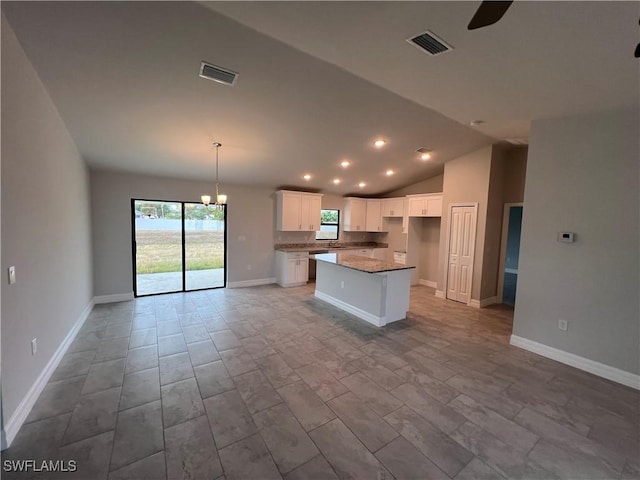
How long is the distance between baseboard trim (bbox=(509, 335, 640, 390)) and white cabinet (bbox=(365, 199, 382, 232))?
4.86 metres

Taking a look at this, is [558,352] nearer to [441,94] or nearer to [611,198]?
[611,198]

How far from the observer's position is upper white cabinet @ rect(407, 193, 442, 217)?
6.11m

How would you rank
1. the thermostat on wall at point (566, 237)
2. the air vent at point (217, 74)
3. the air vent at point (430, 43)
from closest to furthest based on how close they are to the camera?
the air vent at point (430, 43), the air vent at point (217, 74), the thermostat on wall at point (566, 237)

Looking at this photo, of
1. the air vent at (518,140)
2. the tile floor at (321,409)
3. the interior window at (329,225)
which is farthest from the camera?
the interior window at (329,225)

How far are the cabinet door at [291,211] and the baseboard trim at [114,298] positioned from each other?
11.5 ft

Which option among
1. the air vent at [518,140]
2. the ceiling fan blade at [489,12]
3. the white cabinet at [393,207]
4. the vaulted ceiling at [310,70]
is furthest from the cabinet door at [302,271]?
the ceiling fan blade at [489,12]

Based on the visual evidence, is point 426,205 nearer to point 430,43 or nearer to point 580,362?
point 580,362

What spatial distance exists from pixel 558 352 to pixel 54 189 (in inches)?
240

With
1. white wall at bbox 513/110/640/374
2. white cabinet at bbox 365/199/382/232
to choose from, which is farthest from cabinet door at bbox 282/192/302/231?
white wall at bbox 513/110/640/374

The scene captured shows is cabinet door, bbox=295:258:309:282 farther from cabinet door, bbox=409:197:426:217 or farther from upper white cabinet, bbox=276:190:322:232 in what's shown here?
cabinet door, bbox=409:197:426:217

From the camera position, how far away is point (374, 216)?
26.5ft

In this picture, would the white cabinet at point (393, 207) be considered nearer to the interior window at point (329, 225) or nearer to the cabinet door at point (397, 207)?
the cabinet door at point (397, 207)

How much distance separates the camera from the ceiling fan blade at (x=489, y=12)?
1.22 metres

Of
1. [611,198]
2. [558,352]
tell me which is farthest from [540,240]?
[558,352]
